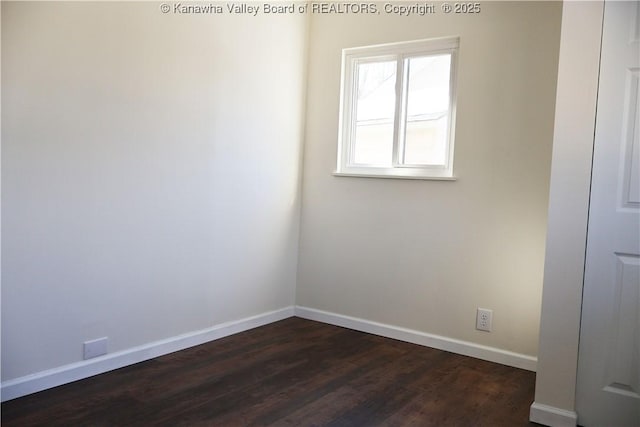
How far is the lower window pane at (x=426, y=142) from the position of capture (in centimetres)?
336

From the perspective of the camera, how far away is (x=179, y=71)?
290 centimetres

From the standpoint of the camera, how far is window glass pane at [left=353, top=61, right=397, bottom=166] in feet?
11.8

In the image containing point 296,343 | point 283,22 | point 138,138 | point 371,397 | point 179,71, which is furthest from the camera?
point 283,22

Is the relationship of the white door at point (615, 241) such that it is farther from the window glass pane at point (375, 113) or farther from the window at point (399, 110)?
the window glass pane at point (375, 113)

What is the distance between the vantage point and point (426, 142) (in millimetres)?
3422

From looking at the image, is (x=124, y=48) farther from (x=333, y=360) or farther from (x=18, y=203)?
(x=333, y=360)

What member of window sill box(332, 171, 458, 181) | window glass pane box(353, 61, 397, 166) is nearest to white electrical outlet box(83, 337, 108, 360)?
window sill box(332, 171, 458, 181)

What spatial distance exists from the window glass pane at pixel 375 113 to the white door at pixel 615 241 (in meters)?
1.61

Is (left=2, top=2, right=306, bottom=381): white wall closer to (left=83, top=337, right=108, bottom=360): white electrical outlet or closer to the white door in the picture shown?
(left=83, top=337, right=108, bottom=360): white electrical outlet

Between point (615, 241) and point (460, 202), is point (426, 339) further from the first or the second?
point (615, 241)

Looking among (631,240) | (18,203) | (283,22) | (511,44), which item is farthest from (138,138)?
(631,240)

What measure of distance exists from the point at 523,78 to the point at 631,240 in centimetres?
127

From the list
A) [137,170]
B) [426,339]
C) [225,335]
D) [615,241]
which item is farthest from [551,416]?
[137,170]

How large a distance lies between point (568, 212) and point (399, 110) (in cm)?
157
